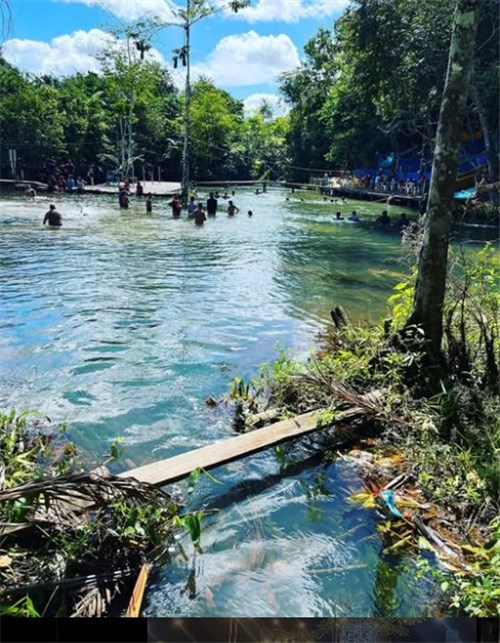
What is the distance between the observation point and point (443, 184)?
436 cm

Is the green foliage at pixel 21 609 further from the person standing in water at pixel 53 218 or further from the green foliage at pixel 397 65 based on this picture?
the person standing in water at pixel 53 218

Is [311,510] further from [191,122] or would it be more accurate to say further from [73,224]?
[191,122]

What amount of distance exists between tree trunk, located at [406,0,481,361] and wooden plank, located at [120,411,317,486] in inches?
50.6

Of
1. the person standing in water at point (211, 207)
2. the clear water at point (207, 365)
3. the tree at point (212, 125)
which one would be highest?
the tree at point (212, 125)

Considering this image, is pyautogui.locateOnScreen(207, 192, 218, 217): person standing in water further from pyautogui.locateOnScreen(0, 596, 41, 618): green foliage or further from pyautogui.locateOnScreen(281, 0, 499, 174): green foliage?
pyautogui.locateOnScreen(0, 596, 41, 618): green foliage

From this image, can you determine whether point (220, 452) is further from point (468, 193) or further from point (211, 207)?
point (211, 207)

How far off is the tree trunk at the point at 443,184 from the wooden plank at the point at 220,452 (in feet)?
4.22

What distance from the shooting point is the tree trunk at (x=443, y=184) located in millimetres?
4008

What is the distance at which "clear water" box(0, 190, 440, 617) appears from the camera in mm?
2793

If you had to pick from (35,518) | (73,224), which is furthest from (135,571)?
(73,224)

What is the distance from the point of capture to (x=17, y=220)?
61.1ft

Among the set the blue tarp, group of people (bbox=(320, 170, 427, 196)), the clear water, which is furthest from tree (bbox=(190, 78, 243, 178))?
group of people (bbox=(320, 170, 427, 196))

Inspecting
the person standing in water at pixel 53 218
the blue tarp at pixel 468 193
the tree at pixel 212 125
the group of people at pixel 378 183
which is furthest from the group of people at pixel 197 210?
the group of people at pixel 378 183

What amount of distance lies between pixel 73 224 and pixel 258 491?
16.4 metres
